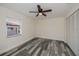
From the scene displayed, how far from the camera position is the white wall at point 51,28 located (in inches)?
273

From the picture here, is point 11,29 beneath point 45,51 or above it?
above

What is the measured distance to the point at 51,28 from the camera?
23.0ft

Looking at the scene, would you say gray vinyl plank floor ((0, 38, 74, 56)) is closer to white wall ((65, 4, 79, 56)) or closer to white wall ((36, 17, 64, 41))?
white wall ((65, 4, 79, 56))

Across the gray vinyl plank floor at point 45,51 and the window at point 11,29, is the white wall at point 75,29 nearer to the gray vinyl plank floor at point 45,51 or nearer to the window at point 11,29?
the gray vinyl plank floor at point 45,51

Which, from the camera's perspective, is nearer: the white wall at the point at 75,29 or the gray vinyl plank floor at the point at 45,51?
the white wall at the point at 75,29

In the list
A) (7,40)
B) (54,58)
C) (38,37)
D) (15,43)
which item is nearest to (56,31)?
(38,37)

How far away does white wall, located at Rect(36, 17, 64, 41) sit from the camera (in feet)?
22.7

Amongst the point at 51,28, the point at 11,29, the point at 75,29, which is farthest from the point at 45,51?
the point at 51,28

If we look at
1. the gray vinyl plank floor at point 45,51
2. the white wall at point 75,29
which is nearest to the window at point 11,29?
the gray vinyl plank floor at point 45,51

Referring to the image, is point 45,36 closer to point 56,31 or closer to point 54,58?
point 56,31

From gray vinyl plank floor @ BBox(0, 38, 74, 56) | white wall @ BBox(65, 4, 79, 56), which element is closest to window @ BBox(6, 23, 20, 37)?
gray vinyl plank floor @ BBox(0, 38, 74, 56)

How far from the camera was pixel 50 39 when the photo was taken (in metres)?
7.02

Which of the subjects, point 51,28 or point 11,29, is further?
point 51,28

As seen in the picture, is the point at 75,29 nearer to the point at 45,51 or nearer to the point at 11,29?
the point at 45,51
